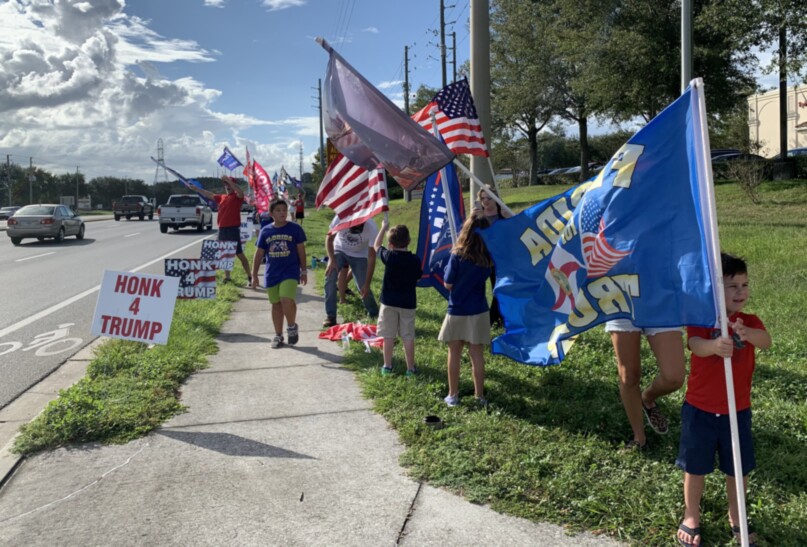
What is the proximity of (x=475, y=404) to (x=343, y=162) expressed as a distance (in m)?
3.33

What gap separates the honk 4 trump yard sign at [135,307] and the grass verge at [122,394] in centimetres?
41

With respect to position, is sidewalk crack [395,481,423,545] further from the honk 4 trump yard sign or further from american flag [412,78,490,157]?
american flag [412,78,490,157]

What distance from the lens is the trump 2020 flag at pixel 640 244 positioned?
130 inches

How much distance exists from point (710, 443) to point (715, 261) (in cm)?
93

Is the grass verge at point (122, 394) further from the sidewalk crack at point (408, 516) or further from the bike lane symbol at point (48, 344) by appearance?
the sidewalk crack at point (408, 516)

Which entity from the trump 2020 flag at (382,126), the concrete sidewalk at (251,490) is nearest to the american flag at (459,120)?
the trump 2020 flag at (382,126)

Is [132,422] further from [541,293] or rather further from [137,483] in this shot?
[541,293]

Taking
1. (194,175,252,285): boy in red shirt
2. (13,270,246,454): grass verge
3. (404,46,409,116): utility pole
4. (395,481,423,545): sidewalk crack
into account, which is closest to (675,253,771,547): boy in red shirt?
(395,481,423,545): sidewalk crack

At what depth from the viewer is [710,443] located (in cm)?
328

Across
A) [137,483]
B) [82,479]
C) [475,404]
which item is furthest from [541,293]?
[82,479]

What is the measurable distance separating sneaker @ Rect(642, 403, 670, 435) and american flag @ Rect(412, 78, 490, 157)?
11.5ft

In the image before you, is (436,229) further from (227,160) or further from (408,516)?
(227,160)

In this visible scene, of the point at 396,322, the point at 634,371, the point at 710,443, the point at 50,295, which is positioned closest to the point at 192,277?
the point at 50,295

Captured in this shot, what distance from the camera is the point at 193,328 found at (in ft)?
27.9
